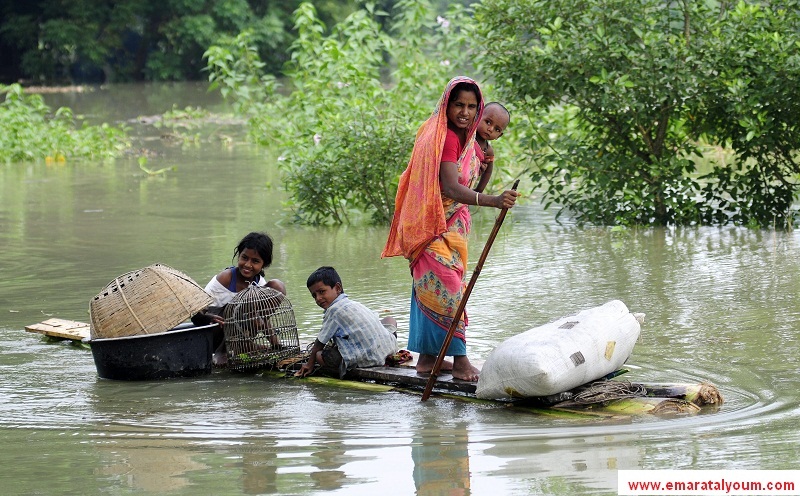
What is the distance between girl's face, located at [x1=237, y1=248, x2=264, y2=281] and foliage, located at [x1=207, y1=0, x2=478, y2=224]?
452 centimetres

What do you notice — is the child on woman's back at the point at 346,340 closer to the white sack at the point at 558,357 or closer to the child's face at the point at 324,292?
the child's face at the point at 324,292

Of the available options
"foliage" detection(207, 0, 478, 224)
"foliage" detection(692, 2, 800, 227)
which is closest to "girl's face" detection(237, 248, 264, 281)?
"foliage" detection(207, 0, 478, 224)

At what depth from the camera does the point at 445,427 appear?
501cm

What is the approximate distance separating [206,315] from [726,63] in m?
5.85

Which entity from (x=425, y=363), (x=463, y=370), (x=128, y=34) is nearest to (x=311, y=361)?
(x=425, y=363)

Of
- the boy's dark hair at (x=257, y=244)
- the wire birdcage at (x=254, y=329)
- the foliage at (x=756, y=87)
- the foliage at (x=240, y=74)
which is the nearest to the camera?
the wire birdcage at (x=254, y=329)

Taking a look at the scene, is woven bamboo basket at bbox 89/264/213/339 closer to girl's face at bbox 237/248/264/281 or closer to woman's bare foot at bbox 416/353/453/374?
girl's face at bbox 237/248/264/281

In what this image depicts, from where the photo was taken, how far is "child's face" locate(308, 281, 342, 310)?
6141 mm

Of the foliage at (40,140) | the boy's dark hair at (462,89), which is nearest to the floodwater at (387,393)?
Result: the boy's dark hair at (462,89)

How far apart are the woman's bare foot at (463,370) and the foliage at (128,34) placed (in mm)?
31011

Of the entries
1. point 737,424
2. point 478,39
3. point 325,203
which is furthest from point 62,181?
point 737,424

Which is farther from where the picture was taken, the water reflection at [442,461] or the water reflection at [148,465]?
the water reflection at [148,465]

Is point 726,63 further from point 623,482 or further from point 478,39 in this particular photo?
point 623,482

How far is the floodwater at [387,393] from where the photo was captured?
439 centimetres
